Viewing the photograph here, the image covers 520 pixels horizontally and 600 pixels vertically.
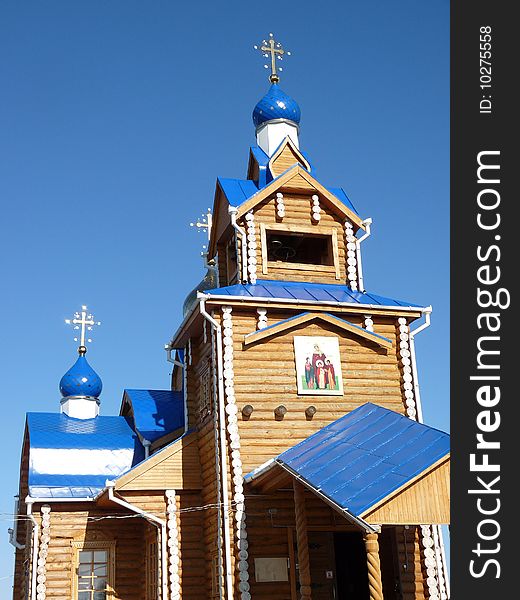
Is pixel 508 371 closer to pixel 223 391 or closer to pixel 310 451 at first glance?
pixel 310 451

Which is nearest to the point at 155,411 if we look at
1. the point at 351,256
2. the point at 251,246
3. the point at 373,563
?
the point at 251,246

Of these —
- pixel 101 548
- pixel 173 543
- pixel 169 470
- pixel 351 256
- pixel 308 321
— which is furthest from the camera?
pixel 351 256

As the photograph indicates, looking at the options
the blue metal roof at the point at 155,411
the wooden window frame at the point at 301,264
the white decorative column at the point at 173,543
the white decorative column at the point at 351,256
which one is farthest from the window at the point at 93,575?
the white decorative column at the point at 351,256

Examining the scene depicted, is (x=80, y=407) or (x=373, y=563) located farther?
(x=80, y=407)

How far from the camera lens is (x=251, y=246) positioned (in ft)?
53.3

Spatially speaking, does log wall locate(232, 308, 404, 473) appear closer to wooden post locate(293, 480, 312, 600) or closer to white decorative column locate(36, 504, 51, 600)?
wooden post locate(293, 480, 312, 600)

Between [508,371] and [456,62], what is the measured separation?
3054 mm

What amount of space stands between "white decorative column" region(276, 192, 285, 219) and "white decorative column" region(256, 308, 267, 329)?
8.56ft


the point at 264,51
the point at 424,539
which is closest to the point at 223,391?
the point at 424,539

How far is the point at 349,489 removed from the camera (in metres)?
10.2

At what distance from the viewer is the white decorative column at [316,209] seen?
1689cm

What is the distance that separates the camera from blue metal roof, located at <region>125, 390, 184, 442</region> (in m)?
18.2

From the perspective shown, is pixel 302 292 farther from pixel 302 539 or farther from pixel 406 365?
pixel 302 539

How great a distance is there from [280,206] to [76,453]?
7.17m
